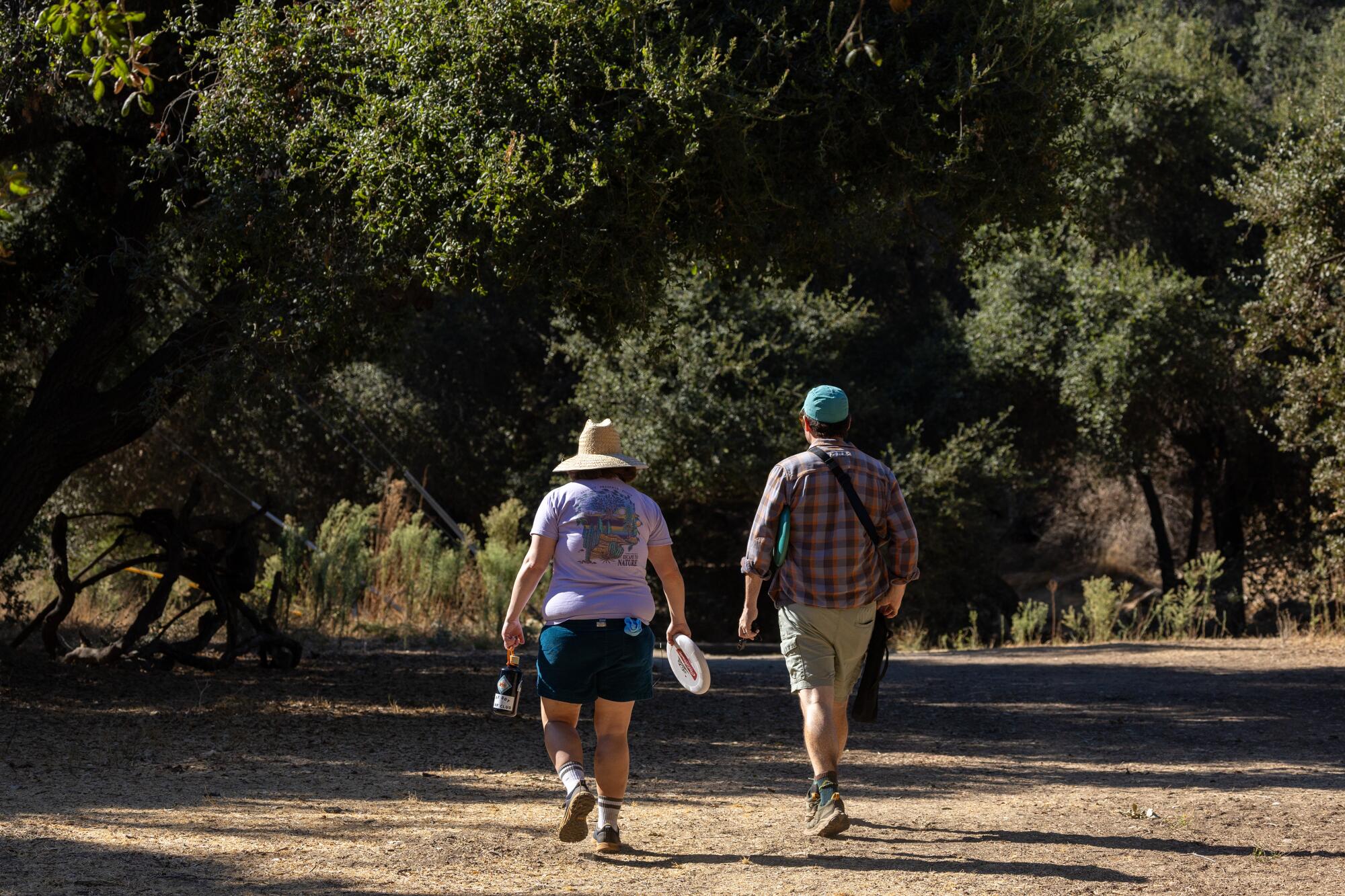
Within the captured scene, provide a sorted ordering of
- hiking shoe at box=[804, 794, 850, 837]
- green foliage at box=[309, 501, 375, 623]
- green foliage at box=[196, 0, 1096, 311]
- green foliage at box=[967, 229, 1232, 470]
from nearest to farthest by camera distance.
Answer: hiking shoe at box=[804, 794, 850, 837] → green foliage at box=[196, 0, 1096, 311] → green foliage at box=[309, 501, 375, 623] → green foliage at box=[967, 229, 1232, 470]

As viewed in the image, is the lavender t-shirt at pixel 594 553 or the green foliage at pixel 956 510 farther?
the green foliage at pixel 956 510

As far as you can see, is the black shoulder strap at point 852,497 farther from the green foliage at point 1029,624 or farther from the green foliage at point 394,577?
the green foliage at point 1029,624

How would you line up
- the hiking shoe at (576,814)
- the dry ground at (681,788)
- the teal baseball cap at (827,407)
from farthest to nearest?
the teal baseball cap at (827,407), the hiking shoe at (576,814), the dry ground at (681,788)

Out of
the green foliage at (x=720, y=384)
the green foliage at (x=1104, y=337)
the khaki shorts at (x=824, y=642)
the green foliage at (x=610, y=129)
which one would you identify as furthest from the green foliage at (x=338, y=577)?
the khaki shorts at (x=824, y=642)

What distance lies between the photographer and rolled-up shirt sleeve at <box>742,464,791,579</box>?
530 centimetres

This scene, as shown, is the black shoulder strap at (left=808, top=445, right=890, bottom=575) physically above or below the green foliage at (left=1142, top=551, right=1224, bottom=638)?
above

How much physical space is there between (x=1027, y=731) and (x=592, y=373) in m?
11.6

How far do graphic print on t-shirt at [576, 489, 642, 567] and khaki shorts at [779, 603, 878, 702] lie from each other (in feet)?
2.41

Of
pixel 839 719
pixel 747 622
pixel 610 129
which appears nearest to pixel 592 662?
pixel 747 622

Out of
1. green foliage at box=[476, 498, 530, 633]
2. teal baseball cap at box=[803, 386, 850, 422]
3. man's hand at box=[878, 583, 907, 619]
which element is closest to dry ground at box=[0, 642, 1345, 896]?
man's hand at box=[878, 583, 907, 619]

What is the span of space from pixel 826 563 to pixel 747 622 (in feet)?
1.28

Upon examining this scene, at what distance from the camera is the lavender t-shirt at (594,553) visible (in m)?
4.96

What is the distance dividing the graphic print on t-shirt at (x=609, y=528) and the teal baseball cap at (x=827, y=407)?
34.0 inches

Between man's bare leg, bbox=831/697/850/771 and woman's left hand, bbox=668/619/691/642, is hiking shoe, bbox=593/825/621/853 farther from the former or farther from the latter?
man's bare leg, bbox=831/697/850/771
